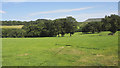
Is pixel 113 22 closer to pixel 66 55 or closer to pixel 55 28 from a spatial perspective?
pixel 55 28

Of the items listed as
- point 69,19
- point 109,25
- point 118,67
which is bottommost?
point 118,67

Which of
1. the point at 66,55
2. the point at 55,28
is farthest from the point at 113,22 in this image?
the point at 66,55

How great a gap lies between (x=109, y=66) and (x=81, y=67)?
12.6 feet

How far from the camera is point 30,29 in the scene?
105 m

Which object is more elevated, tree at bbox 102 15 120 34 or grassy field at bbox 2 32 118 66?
tree at bbox 102 15 120 34

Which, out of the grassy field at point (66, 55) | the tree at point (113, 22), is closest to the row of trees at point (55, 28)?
the tree at point (113, 22)

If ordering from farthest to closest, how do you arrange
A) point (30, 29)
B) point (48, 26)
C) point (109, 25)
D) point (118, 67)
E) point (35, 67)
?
point (30, 29)
point (48, 26)
point (109, 25)
point (35, 67)
point (118, 67)

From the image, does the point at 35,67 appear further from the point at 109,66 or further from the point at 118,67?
the point at 118,67

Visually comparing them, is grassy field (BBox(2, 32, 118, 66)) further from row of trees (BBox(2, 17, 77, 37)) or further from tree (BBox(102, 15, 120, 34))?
row of trees (BBox(2, 17, 77, 37))

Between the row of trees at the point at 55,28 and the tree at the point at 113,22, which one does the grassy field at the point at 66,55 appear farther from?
the row of trees at the point at 55,28

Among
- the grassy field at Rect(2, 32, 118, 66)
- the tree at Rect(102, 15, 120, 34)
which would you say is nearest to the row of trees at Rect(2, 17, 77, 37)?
the tree at Rect(102, 15, 120, 34)

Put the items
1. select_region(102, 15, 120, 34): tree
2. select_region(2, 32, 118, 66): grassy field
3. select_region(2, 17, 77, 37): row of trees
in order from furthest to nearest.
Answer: select_region(2, 17, 77, 37): row of trees → select_region(102, 15, 120, 34): tree → select_region(2, 32, 118, 66): grassy field

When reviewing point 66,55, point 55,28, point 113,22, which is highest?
point 113,22

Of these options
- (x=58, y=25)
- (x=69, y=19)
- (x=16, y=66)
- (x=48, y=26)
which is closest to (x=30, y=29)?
(x=48, y=26)
